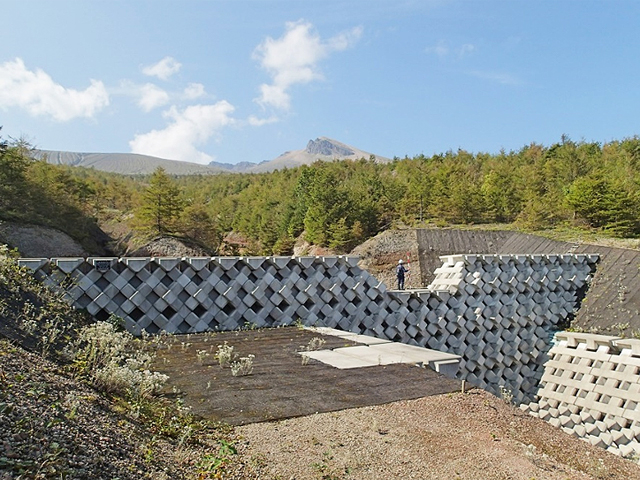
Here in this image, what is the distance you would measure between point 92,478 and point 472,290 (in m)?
7.87

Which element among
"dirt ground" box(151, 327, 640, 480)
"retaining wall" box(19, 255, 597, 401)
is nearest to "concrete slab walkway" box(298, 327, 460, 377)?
"dirt ground" box(151, 327, 640, 480)

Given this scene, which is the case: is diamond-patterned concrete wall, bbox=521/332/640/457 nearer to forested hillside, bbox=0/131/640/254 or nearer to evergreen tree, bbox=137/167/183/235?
forested hillside, bbox=0/131/640/254

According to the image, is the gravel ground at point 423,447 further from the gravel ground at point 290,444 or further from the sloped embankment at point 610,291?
Result: the sloped embankment at point 610,291

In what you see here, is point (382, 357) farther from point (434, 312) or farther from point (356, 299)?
point (434, 312)

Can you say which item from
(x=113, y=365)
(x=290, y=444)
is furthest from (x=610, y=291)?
(x=113, y=365)

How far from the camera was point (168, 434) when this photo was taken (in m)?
2.65

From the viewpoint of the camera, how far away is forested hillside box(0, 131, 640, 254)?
18656 millimetres

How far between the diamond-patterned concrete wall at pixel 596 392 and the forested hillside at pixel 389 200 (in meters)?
10.2

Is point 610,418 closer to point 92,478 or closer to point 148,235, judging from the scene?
point 92,478

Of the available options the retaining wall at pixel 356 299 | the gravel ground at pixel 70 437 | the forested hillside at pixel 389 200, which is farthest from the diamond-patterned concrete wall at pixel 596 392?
the forested hillside at pixel 389 200

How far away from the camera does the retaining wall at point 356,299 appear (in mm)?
5703

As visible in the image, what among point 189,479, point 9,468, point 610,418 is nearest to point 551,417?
point 610,418

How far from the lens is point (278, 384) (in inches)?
148

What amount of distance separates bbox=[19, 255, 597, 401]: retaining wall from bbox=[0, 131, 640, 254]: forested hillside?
921 cm
